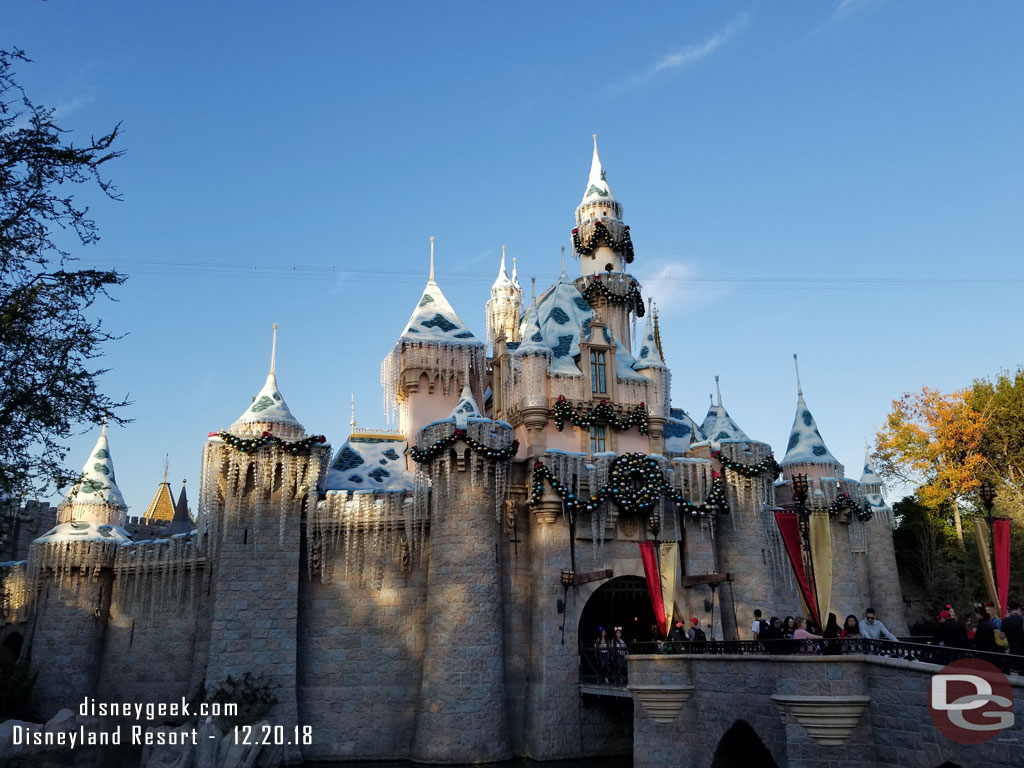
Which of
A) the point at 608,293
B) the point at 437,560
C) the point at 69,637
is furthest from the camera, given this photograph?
the point at 608,293

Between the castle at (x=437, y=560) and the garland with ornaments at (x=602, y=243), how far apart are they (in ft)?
15.4

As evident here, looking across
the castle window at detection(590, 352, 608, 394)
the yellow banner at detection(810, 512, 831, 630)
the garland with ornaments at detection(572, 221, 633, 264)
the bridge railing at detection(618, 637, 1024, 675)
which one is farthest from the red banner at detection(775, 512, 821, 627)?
the garland with ornaments at detection(572, 221, 633, 264)

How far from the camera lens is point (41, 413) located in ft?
36.9

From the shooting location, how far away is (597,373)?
29828 mm

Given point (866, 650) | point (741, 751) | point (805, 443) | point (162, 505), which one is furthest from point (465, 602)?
point (162, 505)

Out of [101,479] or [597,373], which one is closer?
[597,373]

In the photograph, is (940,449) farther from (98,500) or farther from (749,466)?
(98,500)

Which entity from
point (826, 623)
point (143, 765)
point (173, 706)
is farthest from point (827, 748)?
point (173, 706)

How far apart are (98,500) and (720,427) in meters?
24.0

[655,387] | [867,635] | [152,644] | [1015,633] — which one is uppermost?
[655,387]

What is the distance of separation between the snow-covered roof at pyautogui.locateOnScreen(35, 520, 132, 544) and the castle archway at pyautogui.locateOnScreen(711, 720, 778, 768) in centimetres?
2231

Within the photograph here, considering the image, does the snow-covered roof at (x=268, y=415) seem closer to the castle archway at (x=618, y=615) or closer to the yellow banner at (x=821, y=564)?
the castle archway at (x=618, y=615)

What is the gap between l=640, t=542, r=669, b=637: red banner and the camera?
22.0m

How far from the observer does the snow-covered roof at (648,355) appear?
3052cm
